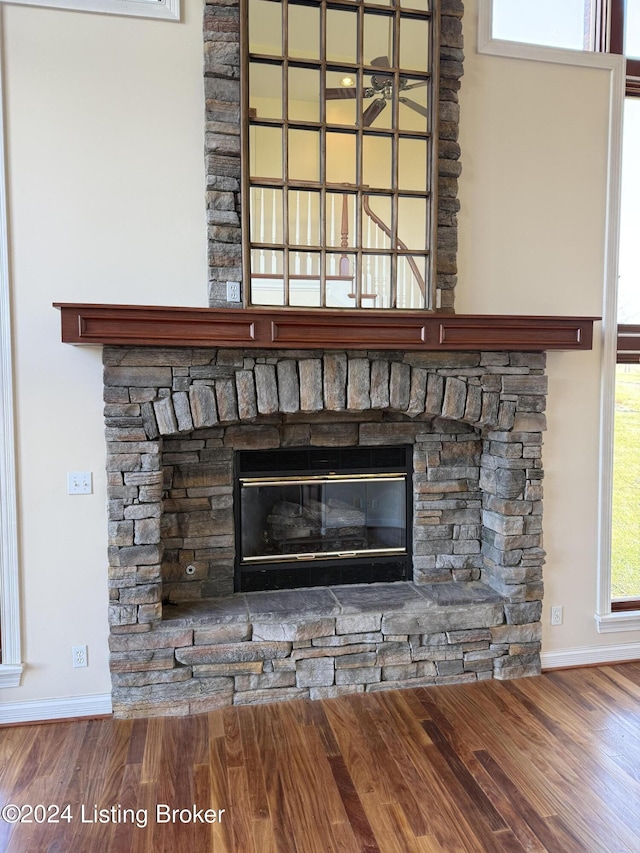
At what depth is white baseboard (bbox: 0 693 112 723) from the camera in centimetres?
257

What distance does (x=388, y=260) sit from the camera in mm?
2734

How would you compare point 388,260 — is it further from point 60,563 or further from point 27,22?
point 60,563

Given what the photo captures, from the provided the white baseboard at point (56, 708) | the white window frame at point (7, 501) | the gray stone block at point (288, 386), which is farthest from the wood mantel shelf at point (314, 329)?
the white baseboard at point (56, 708)

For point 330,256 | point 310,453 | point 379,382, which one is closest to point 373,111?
point 330,256

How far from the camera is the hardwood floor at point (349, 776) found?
6.38 ft

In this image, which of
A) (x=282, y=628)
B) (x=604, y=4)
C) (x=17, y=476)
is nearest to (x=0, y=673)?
(x=17, y=476)

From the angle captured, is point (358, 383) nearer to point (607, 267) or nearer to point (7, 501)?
point (607, 267)

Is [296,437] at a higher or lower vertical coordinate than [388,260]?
lower

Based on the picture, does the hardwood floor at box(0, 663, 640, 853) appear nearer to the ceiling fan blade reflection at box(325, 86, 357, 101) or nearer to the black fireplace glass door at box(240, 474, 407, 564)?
the black fireplace glass door at box(240, 474, 407, 564)

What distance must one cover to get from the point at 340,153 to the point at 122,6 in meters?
1.10

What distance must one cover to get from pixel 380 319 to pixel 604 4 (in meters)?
2.13

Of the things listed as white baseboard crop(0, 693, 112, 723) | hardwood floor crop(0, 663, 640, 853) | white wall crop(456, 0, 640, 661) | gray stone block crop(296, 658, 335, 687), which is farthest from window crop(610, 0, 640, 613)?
white baseboard crop(0, 693, 112, 723)

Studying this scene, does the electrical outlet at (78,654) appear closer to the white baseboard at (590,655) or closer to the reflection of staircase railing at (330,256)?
the reflection of staircase railing at (330,256)

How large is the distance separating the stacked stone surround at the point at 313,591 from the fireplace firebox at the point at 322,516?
3.2 inches
